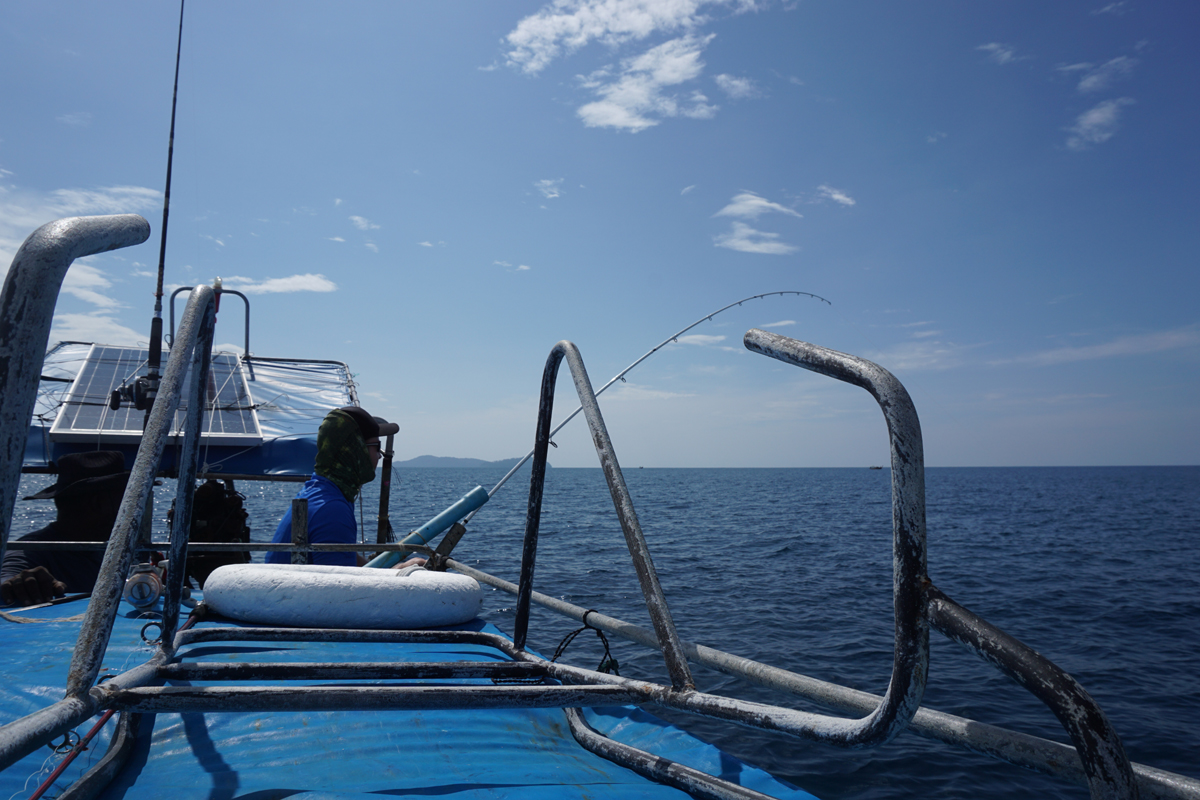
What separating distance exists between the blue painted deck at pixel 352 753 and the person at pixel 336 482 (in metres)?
2.10

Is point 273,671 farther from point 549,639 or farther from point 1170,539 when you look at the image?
point 1170,539

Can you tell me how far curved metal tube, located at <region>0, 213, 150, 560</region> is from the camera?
822mm

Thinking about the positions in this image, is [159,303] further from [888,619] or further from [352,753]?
[888,619]

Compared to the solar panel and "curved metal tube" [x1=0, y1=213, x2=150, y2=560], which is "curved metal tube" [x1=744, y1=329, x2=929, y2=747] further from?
the solar panel

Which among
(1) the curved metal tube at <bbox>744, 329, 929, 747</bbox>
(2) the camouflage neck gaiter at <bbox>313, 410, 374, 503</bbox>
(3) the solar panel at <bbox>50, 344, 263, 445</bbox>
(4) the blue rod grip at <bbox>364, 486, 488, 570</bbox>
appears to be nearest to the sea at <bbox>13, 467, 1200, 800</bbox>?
(1) the curved metal tube at <bbox>744, 329, 929, 747</bbox>

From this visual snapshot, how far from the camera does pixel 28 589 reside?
4508 mm

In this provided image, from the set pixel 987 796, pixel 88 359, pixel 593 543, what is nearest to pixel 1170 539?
pixel 593 543

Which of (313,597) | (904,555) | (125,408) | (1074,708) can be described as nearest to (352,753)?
(313,597)

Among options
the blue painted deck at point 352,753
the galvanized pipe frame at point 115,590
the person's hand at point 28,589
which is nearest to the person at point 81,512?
the person's hand at point 28,589

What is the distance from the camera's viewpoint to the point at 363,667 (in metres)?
2.23

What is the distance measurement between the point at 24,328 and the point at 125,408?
28.1ft

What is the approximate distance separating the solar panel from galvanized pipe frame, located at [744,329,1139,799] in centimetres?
677

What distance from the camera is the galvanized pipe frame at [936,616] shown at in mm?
885

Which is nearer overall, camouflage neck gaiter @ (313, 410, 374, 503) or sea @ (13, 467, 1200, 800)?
camouflage neck gaiter @ (313, 410, 374, 503)
